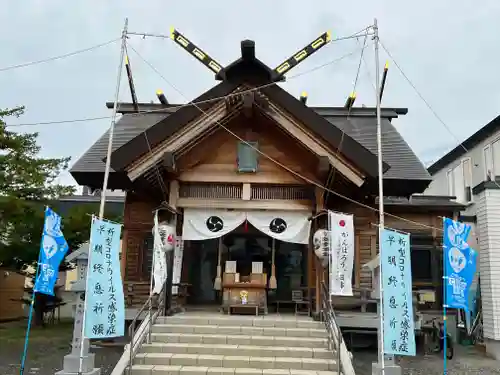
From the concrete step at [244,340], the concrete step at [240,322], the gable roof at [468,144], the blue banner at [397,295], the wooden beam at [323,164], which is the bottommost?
the concrete step at [244,340]

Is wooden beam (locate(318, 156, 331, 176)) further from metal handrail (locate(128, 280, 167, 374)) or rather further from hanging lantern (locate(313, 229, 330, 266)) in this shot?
metal handrail (locate(128, 280, 167, 374))

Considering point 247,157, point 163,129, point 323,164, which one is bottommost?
point 323,164

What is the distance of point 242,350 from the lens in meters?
9.17

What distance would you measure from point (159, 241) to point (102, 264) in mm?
2041

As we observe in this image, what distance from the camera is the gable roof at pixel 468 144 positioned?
1800 cm

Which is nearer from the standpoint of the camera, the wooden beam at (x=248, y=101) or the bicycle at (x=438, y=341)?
the wooden beam at (x=248, y=101)

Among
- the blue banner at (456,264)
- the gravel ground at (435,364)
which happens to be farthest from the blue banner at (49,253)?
the blue banner at (456,264)

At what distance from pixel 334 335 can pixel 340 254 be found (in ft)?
5.57

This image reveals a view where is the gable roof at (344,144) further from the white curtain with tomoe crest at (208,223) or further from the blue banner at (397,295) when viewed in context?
the blue banner at (397,295)

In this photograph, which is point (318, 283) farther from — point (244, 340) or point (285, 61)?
point (285, 61)

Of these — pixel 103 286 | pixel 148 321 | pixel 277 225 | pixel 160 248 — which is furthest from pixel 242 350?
pixel 277 225

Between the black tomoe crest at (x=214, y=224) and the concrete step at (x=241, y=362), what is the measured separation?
148 inches

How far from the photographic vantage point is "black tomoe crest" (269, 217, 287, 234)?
38.7 feet

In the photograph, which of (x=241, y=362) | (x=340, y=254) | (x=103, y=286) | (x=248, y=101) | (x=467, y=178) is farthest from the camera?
(x=467, y=178)
